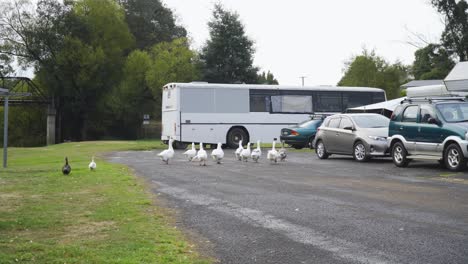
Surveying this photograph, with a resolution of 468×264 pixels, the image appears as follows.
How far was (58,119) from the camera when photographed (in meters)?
60.4

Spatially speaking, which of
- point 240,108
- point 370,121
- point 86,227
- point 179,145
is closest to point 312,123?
point 240,108

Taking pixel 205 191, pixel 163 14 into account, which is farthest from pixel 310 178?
pixel 163 14

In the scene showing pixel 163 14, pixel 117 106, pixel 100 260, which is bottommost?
pixel 100 260

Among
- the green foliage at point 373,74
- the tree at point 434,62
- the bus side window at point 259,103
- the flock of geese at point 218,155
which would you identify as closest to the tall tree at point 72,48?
the green foliage at point 373,74

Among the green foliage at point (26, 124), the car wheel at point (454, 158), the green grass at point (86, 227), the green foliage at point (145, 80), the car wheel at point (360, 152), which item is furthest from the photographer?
the green foliage at point (26, 124)

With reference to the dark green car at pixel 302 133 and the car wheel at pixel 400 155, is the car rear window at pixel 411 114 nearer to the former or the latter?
the car wheel at pixel 400 155

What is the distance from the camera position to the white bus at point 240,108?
32000 mm

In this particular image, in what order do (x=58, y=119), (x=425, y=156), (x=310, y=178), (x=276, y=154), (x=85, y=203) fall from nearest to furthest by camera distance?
(x=85, y=203) < (x=310, y=178) < (x=425, y=156) < (x=276, y=154) < (x=58, y=119)

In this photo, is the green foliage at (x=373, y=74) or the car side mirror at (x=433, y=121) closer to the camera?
the car side mirror at (x=433, y=121)

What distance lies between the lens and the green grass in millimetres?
6191

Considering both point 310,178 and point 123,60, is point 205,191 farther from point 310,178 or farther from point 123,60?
point 123,60

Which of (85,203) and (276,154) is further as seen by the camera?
(276,154)

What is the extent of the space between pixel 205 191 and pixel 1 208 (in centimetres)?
428

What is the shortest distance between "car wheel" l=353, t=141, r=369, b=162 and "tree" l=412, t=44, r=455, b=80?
42052mm
